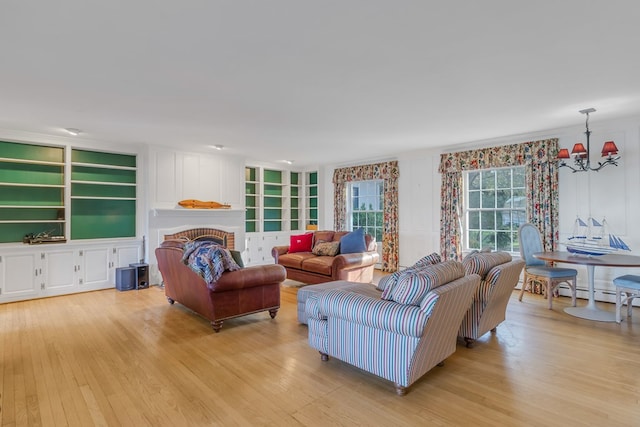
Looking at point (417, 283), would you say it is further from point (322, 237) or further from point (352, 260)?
point (322, 237)

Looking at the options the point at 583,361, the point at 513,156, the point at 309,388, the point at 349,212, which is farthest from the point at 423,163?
the point at 309,388

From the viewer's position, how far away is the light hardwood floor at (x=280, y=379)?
6.98 feet

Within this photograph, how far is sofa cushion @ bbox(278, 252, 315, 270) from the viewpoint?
5.66 metres

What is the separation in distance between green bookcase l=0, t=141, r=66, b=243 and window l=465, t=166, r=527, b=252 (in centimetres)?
689

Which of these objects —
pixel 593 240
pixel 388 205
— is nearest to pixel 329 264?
pixel 388 205

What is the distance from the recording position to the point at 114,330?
144 inches

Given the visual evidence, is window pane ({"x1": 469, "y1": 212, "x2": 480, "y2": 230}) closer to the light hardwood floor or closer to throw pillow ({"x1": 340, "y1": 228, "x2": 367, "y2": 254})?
throw pillow ({"x1": 340, "y1": 228, "x2": 367, "y2": 254})

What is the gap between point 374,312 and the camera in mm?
2334

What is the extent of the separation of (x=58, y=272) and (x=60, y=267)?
0.26 ft

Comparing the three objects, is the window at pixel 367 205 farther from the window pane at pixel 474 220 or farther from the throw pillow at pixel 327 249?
the throw pillow at pixel 327 249

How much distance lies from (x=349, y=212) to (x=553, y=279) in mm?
4473

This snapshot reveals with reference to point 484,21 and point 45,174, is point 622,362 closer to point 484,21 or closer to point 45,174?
point 484,21

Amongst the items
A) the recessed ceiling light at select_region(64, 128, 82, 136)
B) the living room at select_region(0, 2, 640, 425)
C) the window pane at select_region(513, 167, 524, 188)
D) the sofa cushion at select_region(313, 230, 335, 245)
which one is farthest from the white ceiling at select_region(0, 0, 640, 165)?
the sofa cushion at select_region(313, 230, 335, 245)

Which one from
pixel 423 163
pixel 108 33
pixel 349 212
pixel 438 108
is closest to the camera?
pixel 108 33
